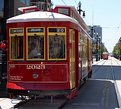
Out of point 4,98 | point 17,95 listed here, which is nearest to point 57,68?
point 17,95

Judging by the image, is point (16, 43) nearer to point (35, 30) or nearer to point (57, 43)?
point (35, 30)

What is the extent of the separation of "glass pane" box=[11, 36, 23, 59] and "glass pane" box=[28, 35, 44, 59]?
0.31 m

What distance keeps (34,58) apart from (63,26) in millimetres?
1392

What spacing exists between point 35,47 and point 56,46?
68 centimetres

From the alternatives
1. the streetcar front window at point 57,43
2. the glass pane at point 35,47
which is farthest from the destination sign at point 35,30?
the streetcar front window at point 57,43

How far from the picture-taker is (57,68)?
14688 millimetres

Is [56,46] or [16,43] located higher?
[16,43]

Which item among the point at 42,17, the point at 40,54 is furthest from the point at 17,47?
the point at 42,17

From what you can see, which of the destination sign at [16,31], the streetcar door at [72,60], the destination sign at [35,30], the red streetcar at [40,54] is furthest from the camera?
the streetcar door at [72,60]

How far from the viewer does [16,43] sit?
49.5 feet

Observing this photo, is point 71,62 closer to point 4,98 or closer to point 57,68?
point 57,68

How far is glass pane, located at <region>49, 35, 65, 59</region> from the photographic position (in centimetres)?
1488

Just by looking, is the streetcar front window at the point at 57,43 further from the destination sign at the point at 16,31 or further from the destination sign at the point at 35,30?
the destination sign at the point at 16,31

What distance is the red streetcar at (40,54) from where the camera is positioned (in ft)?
47.8
